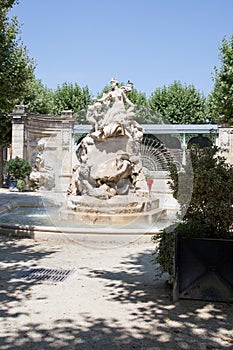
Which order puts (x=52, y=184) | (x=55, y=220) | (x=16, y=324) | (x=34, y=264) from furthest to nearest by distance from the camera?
(x=52, y=184) < (x=55, y=220) < (x=34, y=264) < (x=16, y=324)

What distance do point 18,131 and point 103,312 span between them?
2267cm

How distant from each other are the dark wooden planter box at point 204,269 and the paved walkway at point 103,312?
17cm

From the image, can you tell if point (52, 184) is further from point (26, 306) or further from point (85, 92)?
point (85, 92)

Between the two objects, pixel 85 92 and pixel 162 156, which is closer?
pixel 162 156

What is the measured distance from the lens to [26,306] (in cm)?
479

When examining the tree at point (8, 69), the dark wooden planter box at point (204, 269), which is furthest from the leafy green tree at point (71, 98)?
the dark wooden planter box at point (204, 269)

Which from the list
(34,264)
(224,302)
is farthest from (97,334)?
(34,264)

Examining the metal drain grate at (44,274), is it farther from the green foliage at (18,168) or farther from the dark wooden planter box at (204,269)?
the green foliage at (18,168)

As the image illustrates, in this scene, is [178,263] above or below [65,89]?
below

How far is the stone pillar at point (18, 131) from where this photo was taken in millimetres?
25672

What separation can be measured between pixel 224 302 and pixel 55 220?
6754mm

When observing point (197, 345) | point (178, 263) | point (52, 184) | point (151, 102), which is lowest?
point (197, 345)

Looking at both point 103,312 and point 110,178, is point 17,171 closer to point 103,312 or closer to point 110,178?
point 110,178

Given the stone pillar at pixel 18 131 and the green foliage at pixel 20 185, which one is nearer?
the green foliage at pixel 20 185
